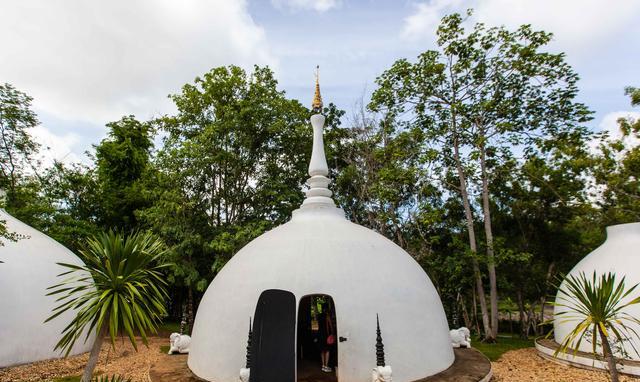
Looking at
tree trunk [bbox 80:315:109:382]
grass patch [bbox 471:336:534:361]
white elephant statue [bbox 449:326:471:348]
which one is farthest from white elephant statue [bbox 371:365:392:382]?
grass patch [bbox 471:336:534:361]

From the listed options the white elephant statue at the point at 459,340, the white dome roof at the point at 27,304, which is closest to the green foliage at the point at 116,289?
the white dome roof at the point at 27,304

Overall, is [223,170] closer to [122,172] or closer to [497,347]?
[122,172]

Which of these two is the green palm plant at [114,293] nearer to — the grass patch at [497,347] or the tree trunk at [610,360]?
the tree trunk at [610,360]

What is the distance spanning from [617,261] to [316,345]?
1103 cm

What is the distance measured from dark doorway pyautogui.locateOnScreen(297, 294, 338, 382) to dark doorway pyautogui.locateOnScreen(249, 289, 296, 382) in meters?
1.01

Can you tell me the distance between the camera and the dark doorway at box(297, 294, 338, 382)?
9097 mm

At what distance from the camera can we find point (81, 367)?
12.2 meters

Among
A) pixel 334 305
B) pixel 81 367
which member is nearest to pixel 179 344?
pixel 81 367

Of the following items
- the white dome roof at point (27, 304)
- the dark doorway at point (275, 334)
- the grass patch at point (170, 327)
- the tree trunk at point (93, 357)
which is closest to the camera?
the tree trunk at point (93, 357)

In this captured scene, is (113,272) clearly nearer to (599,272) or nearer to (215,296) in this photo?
(215,296)

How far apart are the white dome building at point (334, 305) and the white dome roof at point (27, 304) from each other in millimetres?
7270

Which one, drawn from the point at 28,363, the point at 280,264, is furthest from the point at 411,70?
the point at 28,363

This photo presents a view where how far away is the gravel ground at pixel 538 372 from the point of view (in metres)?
10.5

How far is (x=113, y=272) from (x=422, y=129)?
16.7 metres
